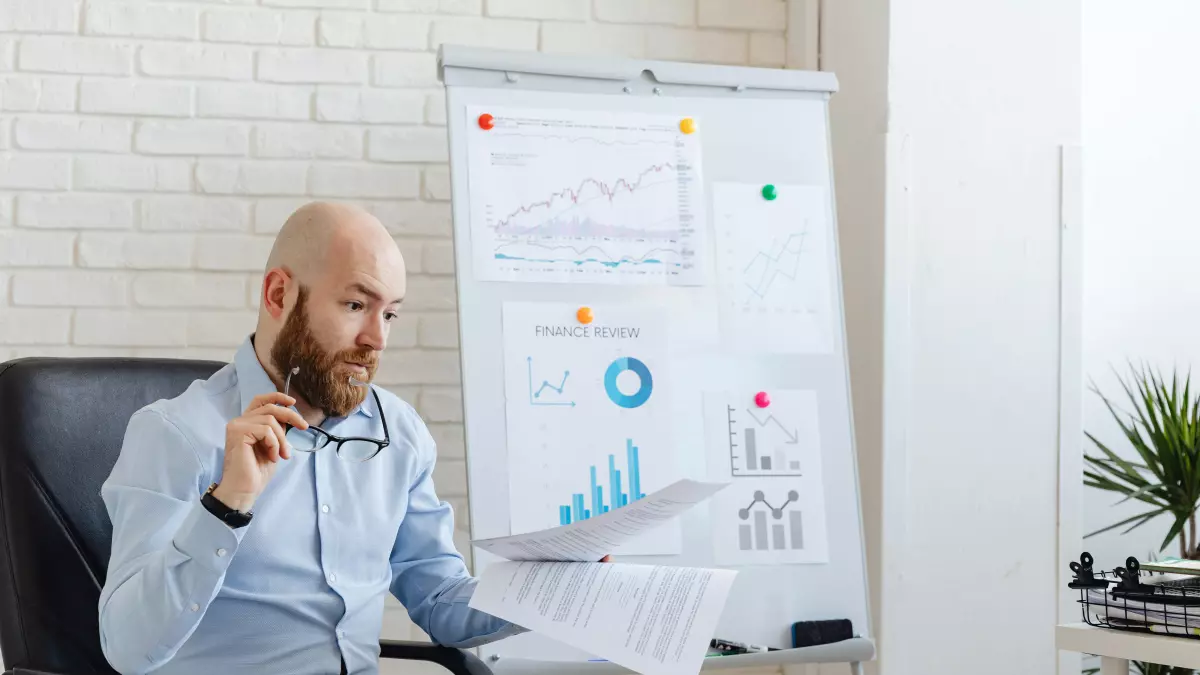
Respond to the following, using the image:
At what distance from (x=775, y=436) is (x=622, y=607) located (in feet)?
3.37

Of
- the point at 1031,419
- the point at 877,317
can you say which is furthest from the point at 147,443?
the point at 1031,419

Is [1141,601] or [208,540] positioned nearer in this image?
[208,540]

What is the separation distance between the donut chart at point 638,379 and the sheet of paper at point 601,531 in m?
0.80

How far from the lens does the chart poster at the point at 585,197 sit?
225cm

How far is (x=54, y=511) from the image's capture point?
61.3 inches

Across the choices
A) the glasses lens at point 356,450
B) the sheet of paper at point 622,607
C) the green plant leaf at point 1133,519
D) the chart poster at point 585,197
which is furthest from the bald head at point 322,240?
the green plant leaf at point 1133,519

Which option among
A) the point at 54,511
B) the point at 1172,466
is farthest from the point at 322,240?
the point at 1172,466

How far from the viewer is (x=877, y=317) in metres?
2.70

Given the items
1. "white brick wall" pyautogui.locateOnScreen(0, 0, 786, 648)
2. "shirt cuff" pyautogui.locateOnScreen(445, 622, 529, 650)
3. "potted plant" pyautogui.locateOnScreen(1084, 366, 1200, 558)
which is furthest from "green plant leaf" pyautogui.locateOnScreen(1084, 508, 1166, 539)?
"shirt cuff" pyautogui.locateOnScreen(445, 622, 529, 650)

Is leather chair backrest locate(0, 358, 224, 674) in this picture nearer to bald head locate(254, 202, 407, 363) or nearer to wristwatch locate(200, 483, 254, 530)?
bald head locate(254, 202, 407, 363)

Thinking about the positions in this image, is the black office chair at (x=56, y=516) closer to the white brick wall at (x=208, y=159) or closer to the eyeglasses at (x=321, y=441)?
the eyeglasses at (x=321, y=441)

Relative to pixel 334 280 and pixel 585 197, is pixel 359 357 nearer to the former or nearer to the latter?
pixel 334 280

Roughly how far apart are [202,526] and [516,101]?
125 centimetres

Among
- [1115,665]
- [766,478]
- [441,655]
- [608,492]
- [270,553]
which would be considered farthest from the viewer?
[766,478]
